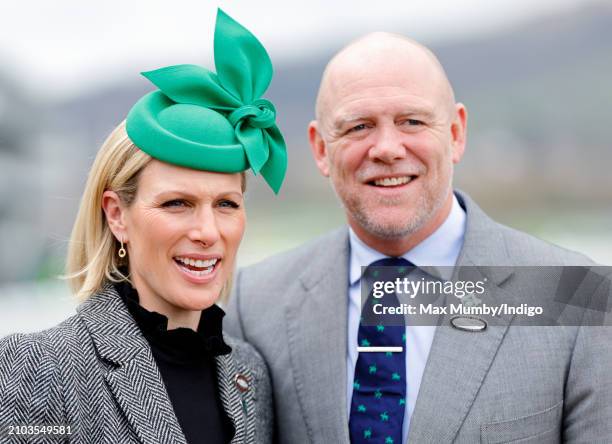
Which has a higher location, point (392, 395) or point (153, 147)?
point (153, 147)

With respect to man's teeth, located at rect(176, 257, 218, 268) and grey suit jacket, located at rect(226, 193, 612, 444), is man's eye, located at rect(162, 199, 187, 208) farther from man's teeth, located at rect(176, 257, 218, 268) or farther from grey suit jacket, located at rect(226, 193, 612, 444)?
grey suit jacket, located at rect(226, 193, 612, 444)

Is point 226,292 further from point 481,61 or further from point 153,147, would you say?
point 481,61

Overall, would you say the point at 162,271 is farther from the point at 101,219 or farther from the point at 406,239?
the point at 406,239

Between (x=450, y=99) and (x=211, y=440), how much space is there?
165 cm

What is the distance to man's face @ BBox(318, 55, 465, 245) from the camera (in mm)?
2967

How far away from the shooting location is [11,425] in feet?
7.07

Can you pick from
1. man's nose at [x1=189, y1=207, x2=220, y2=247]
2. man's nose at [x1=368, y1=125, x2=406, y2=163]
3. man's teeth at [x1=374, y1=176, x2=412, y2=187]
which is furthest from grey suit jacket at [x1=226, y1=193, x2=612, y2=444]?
man's nose at [x1=189, y1=207, x2=220, y2=247]

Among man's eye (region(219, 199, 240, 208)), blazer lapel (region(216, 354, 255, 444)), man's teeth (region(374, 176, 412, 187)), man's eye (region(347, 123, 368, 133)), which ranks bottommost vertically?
blazer lapel (region(216, 354, 255, 444))

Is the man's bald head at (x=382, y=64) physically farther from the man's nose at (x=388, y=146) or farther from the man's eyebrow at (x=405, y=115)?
the man's nose at (x=388, y=146)

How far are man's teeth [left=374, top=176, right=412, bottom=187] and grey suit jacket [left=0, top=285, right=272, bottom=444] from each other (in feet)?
3.42

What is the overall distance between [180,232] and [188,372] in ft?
1.55

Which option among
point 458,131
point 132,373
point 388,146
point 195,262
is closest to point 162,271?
point 195,262

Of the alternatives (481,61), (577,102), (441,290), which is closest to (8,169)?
(441,290)

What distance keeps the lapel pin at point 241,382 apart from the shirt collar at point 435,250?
2.06ft
